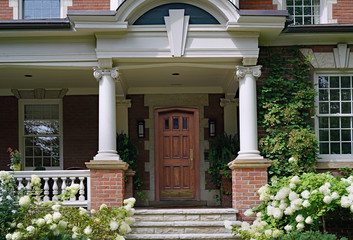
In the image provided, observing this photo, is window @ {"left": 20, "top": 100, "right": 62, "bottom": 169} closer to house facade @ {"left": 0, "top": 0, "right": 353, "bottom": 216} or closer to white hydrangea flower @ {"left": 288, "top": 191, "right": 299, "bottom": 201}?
house facade @ {"left": 0, "top": 0, "right": 353, "bottom": 216}

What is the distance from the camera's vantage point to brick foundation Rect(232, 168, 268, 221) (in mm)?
9531

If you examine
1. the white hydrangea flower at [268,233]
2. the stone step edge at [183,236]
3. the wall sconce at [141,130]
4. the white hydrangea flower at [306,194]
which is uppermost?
the wall sconce at [141,130]

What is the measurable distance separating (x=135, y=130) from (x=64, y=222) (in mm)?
4758

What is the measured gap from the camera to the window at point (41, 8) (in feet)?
38.2

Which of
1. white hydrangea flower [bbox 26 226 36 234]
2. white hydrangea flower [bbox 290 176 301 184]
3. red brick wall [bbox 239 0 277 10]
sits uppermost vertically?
red brick wall [bbox 239 0 277 10]

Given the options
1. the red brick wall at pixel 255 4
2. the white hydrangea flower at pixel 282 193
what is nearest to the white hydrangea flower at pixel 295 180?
the white hydrangea flower at pixel 282 193

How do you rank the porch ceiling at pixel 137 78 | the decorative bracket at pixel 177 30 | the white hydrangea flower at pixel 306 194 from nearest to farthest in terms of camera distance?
1. the white hydrangea flower at pixel 306 194
2. the decorative bracket at pixel 177 30
3. the porch ceiling at pixel 137 78

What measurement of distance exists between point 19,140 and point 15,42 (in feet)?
11.1

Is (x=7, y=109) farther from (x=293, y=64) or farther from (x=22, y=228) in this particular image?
(x=293, y=64)

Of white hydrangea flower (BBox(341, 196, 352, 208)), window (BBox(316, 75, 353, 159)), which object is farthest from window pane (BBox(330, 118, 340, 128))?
white hydrangea flower (BBox(341, 196, 352, 208))

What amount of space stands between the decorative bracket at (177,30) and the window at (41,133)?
4266 millimetres

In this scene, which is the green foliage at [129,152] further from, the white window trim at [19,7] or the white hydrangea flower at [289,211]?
the white hydrangea flower at [289,211]

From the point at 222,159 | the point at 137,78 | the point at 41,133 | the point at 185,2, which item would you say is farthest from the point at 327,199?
the point at 41,133

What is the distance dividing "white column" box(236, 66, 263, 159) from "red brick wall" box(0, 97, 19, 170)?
5947 millimetres
